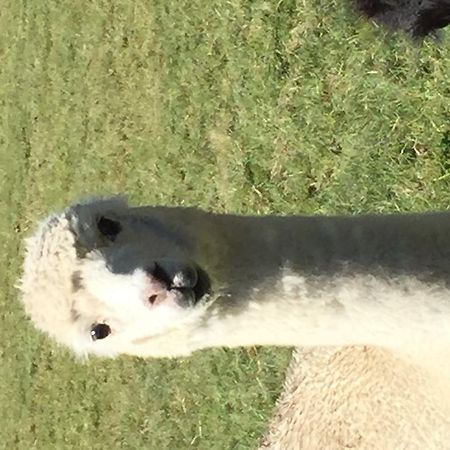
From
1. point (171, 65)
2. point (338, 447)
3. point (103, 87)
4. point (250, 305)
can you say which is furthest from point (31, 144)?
point (250, 305)

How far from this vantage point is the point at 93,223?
5.31 feet

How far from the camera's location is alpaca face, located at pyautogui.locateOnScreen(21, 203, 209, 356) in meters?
1.49

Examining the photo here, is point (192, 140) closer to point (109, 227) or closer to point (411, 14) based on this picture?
point (411, 14)

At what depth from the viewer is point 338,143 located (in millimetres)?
2918

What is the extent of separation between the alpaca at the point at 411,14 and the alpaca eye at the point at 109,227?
0.71 meters

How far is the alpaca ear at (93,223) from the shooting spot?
1.60m

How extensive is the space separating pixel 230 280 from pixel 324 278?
159 mm

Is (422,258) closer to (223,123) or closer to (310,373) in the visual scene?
(310,373)

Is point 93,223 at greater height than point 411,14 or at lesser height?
lesser

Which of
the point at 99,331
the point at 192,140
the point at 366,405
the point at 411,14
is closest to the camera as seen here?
the point at 99,331

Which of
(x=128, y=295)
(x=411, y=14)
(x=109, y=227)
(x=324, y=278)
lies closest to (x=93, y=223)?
(x=109, y=227)

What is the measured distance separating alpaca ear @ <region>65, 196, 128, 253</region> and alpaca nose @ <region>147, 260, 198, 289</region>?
0.13 meters

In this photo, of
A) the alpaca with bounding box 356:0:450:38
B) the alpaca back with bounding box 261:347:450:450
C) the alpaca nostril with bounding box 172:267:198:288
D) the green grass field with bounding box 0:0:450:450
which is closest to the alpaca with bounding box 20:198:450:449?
the alpaca nostril with bounding box 172:267:198:288

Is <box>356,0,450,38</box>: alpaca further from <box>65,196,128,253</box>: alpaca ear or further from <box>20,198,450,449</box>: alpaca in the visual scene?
<box>65,196,128,253</box>: alpaca ear
